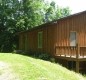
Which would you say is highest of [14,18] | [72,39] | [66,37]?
[14,18]

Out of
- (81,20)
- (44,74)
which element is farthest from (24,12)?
(44,74)

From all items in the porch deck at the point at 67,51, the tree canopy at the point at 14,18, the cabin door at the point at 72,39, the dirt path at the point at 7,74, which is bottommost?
the dirt path at the point at 7,74

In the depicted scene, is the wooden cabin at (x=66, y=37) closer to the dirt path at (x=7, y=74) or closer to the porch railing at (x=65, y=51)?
the porch railing at (x=65, y=51)

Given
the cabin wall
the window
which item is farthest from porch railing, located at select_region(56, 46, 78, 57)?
the window

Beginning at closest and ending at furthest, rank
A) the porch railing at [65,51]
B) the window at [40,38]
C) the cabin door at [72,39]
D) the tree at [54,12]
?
the porch railing at [65,51] → the cabin door at [72,39] → the window at [40,38] → the tree at [54,12]

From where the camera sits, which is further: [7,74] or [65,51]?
[65,51]

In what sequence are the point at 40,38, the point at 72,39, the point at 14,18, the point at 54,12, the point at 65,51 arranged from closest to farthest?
the point at 65,51 → the point at 72,39 → the point at 40,38 → the point at 14,18 → the point at 54,12

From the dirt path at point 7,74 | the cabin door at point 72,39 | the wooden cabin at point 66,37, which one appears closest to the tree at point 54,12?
the wooden cabin at point 66,37

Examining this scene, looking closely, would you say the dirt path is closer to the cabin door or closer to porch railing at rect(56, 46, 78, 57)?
porch railing at rect(56, 46, 78, 57)

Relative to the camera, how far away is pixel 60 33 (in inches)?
899

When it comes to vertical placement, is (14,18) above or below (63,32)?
above

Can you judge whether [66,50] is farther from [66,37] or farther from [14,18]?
[14,18]

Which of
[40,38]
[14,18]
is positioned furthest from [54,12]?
[40,38]

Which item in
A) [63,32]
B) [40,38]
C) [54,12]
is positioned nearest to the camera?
[63,32]
